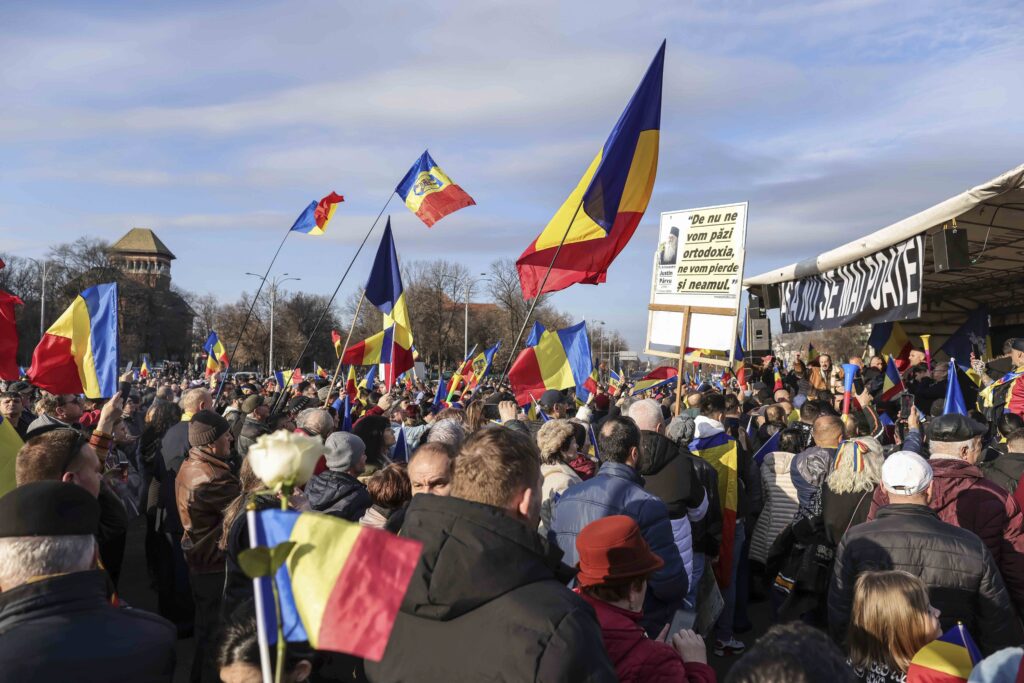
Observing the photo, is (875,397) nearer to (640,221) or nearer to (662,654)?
(640,221)

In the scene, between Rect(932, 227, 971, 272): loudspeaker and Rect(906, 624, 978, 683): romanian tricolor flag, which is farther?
Rect(932, 227, 971, 272): loudspeaker

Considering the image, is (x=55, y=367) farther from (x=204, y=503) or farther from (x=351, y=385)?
(x=351, y=385)

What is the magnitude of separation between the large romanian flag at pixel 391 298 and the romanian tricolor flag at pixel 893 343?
974 cm

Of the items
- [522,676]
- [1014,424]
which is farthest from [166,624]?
[1014,424]

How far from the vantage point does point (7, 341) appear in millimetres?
7387

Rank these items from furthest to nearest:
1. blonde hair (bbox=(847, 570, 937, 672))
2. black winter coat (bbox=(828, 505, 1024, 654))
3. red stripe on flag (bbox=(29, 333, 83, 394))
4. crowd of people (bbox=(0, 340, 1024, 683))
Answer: red stripe on flag (bbox=(29, 333, 83, 394)) → black winter coat (bbox=(828, 505, 1024, 654)) → blonde hair (bbox=(847, 570, 937, 672)) → crowd of people (bbox=(0, 340, 1024, 683))

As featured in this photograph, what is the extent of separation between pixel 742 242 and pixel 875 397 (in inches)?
228

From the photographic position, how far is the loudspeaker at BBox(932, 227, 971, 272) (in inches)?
376

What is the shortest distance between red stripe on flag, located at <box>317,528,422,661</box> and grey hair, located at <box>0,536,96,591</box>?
125 cm

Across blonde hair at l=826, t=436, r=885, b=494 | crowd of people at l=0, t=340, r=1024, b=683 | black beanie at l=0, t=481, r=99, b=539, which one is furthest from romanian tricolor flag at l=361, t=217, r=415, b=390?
black beanie at l=0, t=481, r=99, b=539

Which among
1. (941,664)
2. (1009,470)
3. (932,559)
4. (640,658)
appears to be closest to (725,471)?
(1009,470)

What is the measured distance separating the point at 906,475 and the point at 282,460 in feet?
10.3

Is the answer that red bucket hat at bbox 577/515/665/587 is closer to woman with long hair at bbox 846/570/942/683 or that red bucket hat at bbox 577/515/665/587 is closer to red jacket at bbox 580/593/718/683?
red jacket at bbox 580/593/718/683

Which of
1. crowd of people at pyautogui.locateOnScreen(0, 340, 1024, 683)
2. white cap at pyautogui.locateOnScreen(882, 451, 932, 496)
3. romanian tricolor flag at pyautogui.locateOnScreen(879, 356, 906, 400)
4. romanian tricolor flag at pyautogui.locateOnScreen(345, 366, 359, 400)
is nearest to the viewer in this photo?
crowd of people at pyautogui.locateOnScreen(0, 340, 1024, 683)
